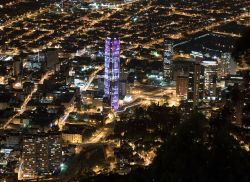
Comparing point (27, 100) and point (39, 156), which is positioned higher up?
point (39, 156)

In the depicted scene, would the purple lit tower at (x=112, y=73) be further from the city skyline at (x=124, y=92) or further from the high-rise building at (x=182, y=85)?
the high-rise building at (x=182, y=85)

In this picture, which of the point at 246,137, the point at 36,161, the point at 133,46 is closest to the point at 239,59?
the point at 246,137

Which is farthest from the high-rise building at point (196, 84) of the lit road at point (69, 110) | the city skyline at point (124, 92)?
the lit road at point (69, 110)

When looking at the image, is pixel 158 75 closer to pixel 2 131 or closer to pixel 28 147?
pixel 2 131

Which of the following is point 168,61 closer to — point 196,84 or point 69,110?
point 196,84

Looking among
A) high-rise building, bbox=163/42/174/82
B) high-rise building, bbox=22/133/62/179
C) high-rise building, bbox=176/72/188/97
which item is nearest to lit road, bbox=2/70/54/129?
high-rise building, bbox=22/133/62/179

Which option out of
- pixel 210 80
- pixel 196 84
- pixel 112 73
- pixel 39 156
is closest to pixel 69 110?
pixel 112 73
